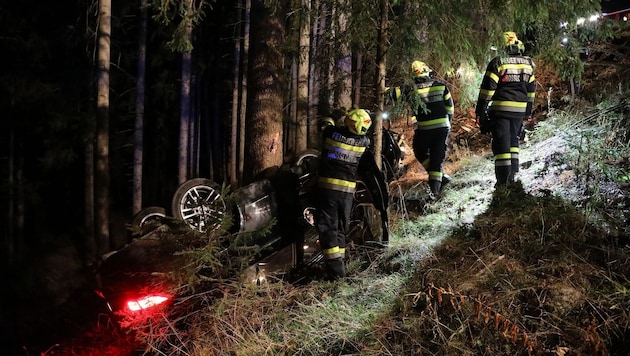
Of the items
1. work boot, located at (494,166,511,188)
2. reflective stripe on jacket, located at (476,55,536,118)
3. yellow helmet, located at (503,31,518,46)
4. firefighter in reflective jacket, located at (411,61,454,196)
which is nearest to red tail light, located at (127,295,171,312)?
firefighter in reflective jacket, located at (411,61,454,196)

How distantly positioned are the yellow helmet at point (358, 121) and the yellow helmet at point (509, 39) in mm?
2229

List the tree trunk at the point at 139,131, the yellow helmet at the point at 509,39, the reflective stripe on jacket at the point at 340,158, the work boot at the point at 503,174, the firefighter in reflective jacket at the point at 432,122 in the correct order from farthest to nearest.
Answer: the tree trunk at the point at 139,131 → the firefighter in reflective jacket at the point at 432,122 → the work boot at the point at 503,174 → the yellow helmet at the point at 509,39 → the reflective stripe on jacket at the point at 340,158

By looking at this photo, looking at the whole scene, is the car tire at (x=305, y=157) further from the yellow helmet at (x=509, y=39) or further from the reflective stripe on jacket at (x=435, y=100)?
the yellow helmet at (x=509, y=39)

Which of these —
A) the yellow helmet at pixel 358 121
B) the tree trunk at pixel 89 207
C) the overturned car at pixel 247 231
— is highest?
the yellow helmet at pixel 358 121

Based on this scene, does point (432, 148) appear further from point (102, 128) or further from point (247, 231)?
point (102, 128)

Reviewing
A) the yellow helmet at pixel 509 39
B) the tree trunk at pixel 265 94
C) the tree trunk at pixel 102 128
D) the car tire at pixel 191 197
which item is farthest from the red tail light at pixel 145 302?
the tree trunk at pixel 102 128

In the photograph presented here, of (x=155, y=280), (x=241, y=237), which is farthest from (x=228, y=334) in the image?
(x=241, y=237)

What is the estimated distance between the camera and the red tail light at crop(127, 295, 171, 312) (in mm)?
4031

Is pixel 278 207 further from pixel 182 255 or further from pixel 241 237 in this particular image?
pixel 182 255

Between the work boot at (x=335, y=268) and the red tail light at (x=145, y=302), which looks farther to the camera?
the work boot at (x=335, y=268)

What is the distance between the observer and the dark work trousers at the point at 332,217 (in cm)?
513

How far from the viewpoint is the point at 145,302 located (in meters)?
4.06

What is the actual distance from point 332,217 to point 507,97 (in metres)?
2.78

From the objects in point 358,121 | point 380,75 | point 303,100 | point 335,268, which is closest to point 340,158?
point 358,121
